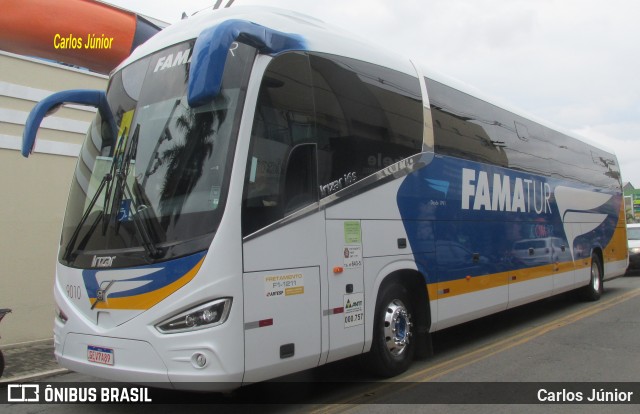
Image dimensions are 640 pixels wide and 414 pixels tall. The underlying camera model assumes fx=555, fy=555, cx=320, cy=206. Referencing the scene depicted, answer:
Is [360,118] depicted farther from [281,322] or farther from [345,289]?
[281,322]

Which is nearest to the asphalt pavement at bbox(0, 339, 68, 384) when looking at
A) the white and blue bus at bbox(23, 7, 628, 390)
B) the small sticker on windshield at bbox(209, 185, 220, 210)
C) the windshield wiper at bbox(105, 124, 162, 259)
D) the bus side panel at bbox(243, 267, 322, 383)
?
the white and blue bus at bbox(23, 7, 628, 390)

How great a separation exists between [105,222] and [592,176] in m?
11.8

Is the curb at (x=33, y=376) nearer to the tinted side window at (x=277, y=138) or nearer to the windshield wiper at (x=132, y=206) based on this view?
the windshield wiper at (x=132, y=206)

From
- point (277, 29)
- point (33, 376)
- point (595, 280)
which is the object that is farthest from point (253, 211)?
point (595, 280)

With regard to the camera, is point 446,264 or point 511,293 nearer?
point 446,264

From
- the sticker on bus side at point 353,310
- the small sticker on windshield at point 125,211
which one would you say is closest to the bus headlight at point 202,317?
the small sticker on windshield at point 125,211

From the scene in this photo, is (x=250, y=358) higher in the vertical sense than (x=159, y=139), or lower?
lower

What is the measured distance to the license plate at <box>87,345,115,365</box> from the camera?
15.3 feet

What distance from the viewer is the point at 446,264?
7.19 metres

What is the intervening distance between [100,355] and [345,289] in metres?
2.30

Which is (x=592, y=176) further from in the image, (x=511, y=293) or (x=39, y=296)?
(x=39, y=296)

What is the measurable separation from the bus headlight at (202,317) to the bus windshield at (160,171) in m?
0.46

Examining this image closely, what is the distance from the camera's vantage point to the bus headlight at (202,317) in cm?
434

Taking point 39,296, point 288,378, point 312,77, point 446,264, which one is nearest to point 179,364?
point 288,378
